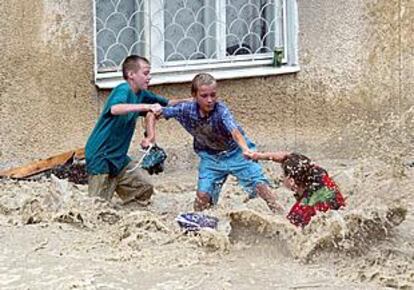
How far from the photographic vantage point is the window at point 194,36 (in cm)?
920

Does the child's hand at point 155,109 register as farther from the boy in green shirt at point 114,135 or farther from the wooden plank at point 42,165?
the wooden plank at point 42,165

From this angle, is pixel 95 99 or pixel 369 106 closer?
pixel 95 99

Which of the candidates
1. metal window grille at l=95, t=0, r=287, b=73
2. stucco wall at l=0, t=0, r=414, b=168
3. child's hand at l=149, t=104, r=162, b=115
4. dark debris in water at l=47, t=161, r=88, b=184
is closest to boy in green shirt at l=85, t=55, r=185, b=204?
child's hand at l=149, t=104, r=162, b=115

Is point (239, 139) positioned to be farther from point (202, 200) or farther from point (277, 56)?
point (277, 56)

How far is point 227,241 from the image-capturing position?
255 inches

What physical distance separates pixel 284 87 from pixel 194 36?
0.93 m

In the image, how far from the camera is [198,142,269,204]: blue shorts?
753cm

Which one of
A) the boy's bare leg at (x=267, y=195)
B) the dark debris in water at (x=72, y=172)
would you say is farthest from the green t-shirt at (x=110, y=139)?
the boy's bare leg at (x=267, y=195)

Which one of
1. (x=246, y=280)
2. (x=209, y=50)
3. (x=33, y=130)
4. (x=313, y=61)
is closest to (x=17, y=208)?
(x=33, y=130)

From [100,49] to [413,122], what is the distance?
2.99 m

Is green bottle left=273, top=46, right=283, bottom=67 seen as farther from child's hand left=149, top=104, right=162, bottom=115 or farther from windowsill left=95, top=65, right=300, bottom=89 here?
child's hand left=149, top=104, right=162, bottom=115

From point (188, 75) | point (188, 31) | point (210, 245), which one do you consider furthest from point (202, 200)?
point (188, 31)

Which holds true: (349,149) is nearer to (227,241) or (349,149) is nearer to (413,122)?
(413,122)

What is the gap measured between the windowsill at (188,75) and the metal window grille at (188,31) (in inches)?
2.7
